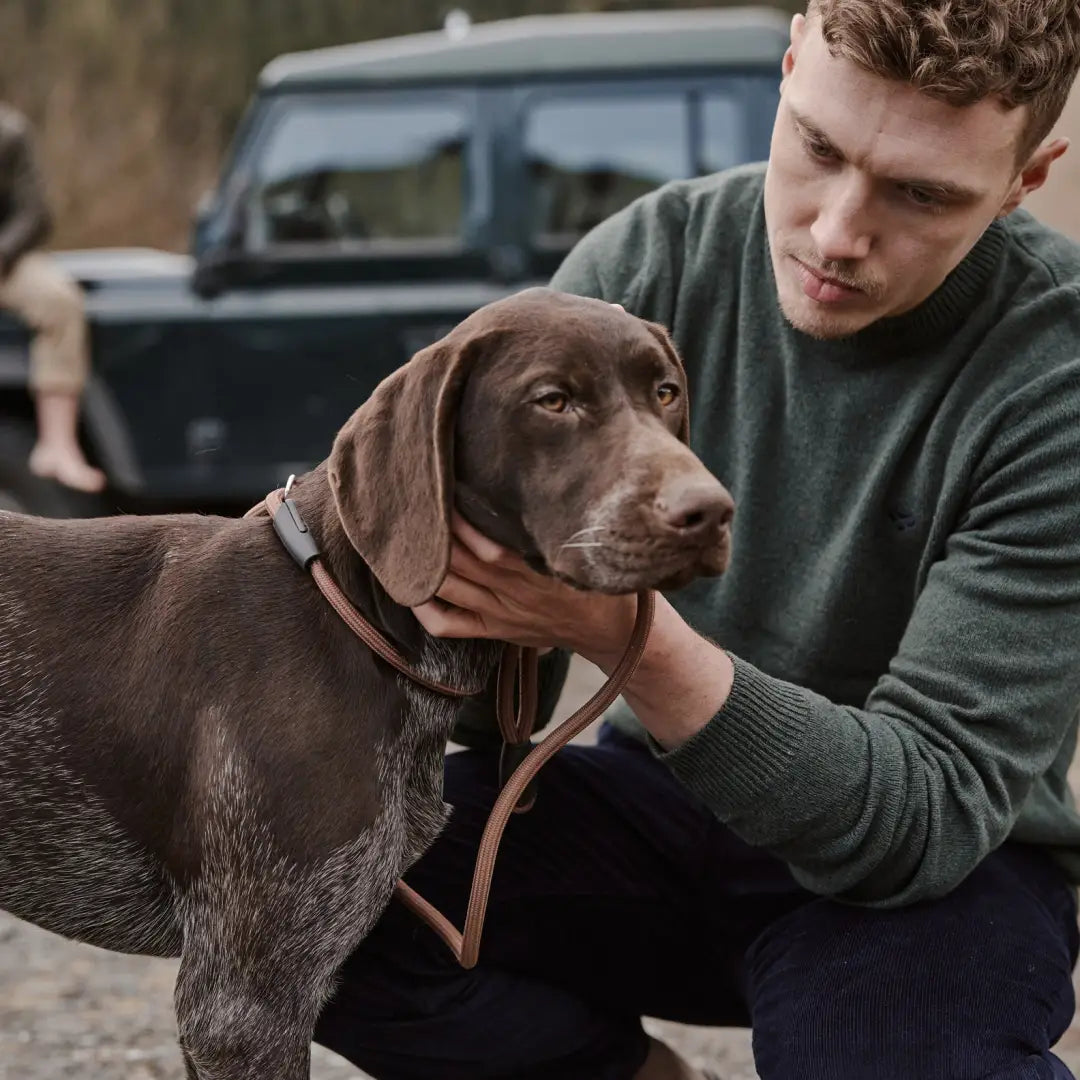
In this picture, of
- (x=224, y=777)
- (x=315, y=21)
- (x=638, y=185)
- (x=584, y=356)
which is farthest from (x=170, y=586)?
(x=315, y=21)

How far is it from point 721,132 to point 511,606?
5.45m

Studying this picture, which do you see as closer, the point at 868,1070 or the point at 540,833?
the point at 868,1070

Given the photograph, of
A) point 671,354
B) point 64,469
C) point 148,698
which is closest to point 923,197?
point 671,354

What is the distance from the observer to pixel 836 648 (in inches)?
109

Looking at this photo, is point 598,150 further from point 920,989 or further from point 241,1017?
point 241,1017

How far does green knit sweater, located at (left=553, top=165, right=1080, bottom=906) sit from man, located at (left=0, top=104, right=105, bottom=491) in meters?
4.49

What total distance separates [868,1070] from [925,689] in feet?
1.85

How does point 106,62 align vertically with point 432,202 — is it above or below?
below

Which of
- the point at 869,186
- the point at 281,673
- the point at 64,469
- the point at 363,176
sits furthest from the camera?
the point at 363,176

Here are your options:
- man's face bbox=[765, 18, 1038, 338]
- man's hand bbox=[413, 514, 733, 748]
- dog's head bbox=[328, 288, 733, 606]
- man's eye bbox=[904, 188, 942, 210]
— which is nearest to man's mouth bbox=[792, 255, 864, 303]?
man's face bbox=[765, 18, 1038, 338]

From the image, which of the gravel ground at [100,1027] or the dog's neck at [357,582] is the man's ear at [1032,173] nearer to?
the dog's neck at [357,582]

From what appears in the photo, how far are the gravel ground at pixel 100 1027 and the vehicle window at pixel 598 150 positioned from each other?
4.20m

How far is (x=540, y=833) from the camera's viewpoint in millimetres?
2875

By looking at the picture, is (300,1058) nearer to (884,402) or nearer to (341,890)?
(341,890)
